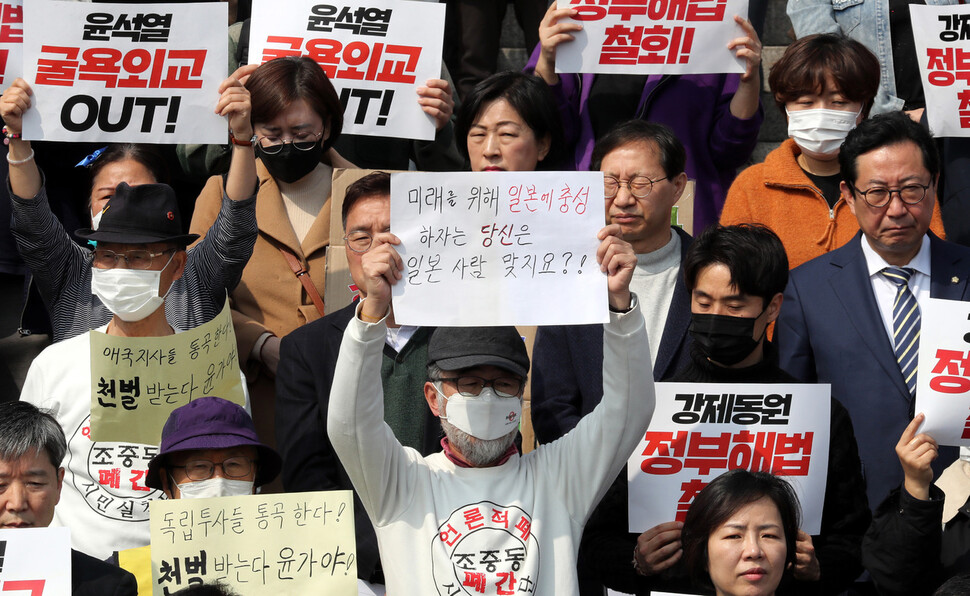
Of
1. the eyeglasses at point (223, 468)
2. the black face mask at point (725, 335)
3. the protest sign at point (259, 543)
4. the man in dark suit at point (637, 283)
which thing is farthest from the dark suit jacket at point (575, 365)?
the eyeglasses at point (223, 468)

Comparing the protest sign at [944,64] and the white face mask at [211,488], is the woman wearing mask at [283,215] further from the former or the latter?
the protest sign at [944,64]

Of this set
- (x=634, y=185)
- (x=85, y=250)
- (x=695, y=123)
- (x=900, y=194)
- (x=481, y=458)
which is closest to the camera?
(x=481, y=458)

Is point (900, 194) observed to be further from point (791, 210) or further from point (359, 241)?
point (359, 241)

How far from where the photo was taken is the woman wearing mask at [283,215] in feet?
22.4

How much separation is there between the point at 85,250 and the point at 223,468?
1632mm

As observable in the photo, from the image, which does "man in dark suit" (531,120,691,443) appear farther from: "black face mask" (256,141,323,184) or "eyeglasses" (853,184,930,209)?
"black face mask" (256,141,323,184)

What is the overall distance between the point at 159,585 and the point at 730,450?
7.09ft

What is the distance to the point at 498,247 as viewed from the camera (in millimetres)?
5160

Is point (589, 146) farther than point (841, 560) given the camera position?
Yes

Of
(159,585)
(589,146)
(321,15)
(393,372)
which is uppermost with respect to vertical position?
(321,15)

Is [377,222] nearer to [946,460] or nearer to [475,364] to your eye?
[475,364]

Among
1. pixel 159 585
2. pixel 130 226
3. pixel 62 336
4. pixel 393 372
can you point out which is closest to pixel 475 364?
pixel 393 372

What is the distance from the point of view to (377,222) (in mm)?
6164

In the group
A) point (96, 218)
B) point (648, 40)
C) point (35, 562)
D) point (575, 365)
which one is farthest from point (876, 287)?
point (35, 562)
